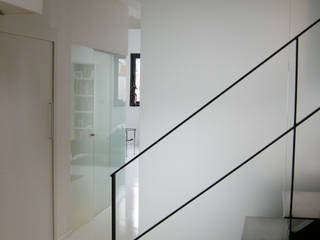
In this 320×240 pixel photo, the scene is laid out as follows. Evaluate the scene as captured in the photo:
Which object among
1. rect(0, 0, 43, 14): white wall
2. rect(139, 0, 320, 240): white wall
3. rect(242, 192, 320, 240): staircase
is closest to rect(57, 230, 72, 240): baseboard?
rect(139, 0, 320, 240): white wall

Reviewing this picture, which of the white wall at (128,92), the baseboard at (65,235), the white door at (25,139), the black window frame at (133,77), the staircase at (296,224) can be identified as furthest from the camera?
the black window frame at (133,77)

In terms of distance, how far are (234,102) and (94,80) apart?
218 cm

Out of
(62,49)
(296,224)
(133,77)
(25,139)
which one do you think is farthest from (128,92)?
(296,224)

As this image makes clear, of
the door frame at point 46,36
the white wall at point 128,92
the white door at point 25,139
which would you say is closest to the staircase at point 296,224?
the white door at point 25,139

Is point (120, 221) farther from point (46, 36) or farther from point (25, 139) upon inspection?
point (46, 36)

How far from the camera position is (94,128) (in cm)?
578

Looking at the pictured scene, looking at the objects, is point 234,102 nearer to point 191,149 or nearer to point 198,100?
point 198,100

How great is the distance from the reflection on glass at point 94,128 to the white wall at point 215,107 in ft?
3.97

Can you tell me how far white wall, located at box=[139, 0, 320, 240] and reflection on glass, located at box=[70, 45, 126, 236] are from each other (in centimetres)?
121

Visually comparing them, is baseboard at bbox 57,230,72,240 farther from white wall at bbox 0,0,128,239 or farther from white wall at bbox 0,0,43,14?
white wall at bbox 0,0,43,14

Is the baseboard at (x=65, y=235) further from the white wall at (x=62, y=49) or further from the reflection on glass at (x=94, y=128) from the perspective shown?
the reflection on glass at (x=94, y=128)

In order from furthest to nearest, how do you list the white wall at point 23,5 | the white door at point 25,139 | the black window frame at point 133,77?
the black window frame at point 133,77, the white door at point 25,139, the white wall at point 23,5

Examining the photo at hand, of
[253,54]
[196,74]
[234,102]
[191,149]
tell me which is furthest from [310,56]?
[191,149]

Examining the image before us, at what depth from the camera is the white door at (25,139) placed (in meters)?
3.89
